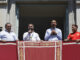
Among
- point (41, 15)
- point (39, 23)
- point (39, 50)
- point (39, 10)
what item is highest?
point (39, 10)

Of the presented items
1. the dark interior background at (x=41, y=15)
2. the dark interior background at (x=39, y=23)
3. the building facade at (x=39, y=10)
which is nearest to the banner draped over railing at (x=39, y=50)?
the building facade at (x=39, y=10)

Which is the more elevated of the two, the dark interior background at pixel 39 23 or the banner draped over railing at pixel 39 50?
the dark interior background at pixel 39 23

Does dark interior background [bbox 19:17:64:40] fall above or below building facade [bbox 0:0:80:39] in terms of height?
below

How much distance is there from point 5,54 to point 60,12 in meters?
6.24

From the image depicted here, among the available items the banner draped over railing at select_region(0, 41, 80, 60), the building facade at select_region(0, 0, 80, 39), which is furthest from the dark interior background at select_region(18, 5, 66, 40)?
the banner draped over railing at select_region(0, 41, 80, 60)

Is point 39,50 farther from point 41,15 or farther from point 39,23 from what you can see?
point 39,23

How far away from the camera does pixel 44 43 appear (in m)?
7.30

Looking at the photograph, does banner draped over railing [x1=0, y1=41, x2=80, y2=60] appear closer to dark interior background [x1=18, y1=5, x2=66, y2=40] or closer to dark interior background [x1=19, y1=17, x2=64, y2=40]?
dark interior background [x1=18, y1=5, x2=66, y2=40]

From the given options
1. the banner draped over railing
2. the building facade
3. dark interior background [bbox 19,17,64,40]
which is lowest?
the banner draped over railing

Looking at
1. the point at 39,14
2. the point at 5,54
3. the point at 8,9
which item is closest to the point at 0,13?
the point at 8,9

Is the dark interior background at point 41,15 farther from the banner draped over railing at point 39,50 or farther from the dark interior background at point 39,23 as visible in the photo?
the banner draped over railing at point 39,50

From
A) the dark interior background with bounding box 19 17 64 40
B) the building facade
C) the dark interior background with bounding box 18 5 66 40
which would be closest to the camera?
the building facade

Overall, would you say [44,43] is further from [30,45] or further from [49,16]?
[49,16]

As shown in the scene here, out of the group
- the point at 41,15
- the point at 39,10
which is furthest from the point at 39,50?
the point at 41,15
